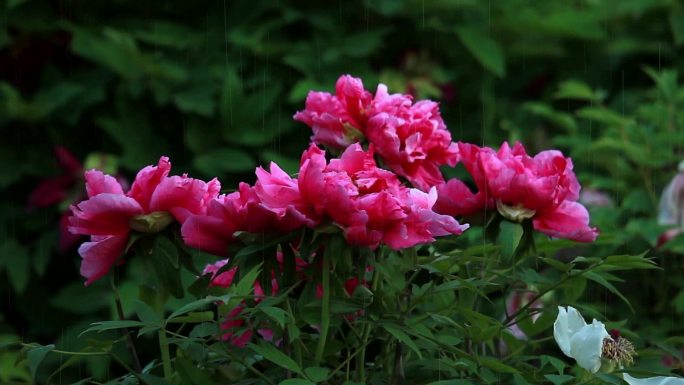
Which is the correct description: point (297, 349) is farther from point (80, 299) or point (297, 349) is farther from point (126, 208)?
point (80, 299)

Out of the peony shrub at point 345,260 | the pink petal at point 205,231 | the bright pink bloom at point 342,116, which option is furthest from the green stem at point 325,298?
the bright pink bloom at point 342,116

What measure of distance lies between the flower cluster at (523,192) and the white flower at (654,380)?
0.20 metres

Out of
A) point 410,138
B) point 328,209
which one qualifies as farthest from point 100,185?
point 410,138

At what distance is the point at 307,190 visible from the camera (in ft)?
3.64

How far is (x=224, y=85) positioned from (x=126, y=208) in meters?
1.84

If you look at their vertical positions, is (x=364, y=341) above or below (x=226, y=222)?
below

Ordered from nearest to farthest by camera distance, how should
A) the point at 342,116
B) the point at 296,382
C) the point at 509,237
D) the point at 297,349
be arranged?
the point at 296,382 → the point at 297,349 → the point at 509,237 → the point at 342,116

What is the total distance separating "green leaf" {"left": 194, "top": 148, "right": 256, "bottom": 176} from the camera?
288 centimetres

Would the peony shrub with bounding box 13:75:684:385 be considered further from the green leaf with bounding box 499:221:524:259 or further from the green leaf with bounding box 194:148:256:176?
the green leaf with bounding box 194:148:256:176

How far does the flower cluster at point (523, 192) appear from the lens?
1.29 m

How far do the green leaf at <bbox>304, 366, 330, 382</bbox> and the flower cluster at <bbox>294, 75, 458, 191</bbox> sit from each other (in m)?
0.35

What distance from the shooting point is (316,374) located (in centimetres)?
110

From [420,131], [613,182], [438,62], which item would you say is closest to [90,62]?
[438,62]

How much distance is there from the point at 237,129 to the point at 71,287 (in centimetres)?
59
